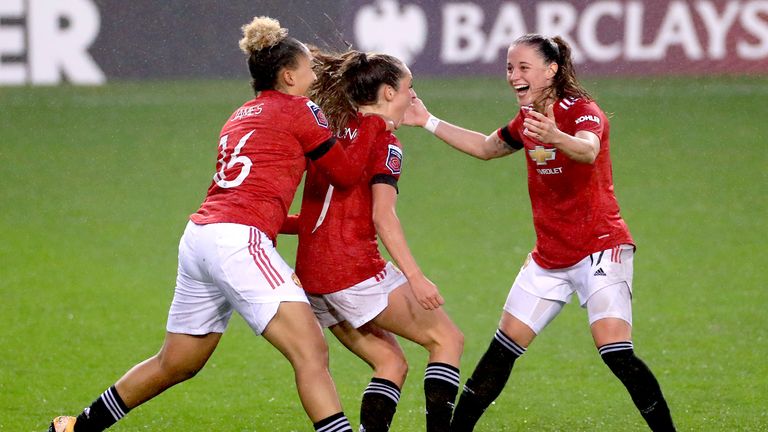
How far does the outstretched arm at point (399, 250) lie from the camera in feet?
16.4

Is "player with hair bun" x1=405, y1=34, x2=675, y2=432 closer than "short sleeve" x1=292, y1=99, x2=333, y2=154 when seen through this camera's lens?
No

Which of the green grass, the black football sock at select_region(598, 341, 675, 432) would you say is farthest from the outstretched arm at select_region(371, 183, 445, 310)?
the green grass

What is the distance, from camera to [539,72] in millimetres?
5496

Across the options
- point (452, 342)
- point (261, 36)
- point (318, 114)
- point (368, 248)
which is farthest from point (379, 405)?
point (261, 36)

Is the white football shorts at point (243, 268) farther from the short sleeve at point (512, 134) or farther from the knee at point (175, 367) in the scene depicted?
the short sleeve at point (512, 134)

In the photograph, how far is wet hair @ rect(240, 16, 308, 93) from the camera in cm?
505

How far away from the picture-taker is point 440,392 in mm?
5254

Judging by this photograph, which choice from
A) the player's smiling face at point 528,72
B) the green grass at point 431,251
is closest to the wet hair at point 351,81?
the player's smiling face at point 528,72

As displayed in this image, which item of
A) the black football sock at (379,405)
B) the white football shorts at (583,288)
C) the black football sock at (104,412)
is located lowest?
the black football sock at (104,412)

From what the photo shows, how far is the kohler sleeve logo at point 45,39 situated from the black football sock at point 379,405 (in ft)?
32.2

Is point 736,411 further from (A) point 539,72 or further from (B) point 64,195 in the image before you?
(B) point 64,195

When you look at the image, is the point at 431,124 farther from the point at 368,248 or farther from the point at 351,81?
the point at 368,248

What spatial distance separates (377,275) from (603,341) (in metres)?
1.06

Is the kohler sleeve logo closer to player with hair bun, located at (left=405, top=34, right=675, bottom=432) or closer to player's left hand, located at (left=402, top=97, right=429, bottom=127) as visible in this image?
player's left hand, located at (left=402, top=97, right=429, bottom=127)
